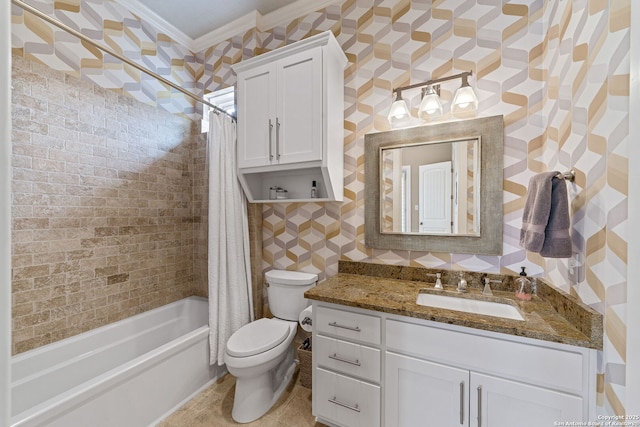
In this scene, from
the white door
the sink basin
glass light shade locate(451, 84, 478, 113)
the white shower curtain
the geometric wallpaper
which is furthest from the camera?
the white shower curtain

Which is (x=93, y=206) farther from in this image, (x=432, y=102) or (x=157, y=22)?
(x=432, y=102)

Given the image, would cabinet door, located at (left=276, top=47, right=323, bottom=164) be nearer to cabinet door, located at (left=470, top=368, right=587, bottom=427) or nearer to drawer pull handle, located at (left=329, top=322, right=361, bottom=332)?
drawer pull handle, located at (left=329, top=322, right=361, bottom=332)

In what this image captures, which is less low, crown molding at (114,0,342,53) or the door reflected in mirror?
crown molding at (114,0,342,53)

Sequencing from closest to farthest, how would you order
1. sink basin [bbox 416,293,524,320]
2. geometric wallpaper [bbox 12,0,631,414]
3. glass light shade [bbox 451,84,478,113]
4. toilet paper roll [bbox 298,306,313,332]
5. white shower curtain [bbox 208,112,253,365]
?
geometric wallpaper [bbox 12,0,631,414] → sink basin [bbox 416,293,524,320] → glass light shade [bbox 451,84,478,113] → toilet paper roll [bbox 298,306,313,332] → white shower curtain [bbox 208,112,253,365]

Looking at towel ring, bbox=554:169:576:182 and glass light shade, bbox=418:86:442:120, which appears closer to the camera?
towel ring, bbox=554:169:576:182

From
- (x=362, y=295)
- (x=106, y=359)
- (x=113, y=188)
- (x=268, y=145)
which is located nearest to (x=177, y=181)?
(x=113, y=188)

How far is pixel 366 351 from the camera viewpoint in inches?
55.6

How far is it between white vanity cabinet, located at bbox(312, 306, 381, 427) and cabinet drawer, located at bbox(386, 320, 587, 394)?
0.42 ft

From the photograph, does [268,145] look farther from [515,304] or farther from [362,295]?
[515,304]

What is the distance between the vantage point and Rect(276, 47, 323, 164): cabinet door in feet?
5.80

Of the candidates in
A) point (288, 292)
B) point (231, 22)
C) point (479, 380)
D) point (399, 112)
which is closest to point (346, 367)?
point (479, 380)

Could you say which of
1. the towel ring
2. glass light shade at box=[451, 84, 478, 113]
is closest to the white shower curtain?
glass light shade at box=[451, 84, 478, 113]

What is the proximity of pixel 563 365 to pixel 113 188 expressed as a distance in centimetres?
282

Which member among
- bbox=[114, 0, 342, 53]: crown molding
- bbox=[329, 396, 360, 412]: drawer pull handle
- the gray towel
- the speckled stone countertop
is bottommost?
bbox=[329, 396, 360, 412]: drawer pull handle
